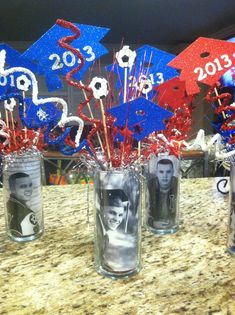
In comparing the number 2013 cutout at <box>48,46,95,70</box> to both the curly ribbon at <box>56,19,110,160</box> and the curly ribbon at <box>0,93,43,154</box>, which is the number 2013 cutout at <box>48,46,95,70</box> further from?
the curly ribbon at <box>0,93,43,154</box>

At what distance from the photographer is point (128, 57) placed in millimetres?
553

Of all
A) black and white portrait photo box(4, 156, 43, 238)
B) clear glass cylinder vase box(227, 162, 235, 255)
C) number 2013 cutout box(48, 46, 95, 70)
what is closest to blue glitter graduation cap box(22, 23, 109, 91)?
number 2013 cutout box(48, 46, 95, 70)

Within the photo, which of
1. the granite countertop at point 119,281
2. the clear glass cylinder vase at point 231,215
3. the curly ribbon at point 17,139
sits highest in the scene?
the curly ribbon at point 17,139

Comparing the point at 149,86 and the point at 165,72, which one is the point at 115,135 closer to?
the point at 149,86

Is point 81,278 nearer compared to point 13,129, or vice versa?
point 81,278

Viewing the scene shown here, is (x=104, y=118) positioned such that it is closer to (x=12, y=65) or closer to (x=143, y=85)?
(x=143, y=85)

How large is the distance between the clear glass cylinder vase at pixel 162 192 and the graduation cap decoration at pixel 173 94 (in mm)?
123

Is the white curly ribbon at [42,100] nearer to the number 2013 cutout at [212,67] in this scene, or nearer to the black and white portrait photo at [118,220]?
the black and white portrait photo at [118,220]

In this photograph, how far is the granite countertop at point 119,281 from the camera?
0.52 meters

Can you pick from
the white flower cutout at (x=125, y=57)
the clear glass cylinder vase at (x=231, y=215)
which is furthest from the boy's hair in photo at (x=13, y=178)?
the clear glass cylinder vase at (x=231, y=215)

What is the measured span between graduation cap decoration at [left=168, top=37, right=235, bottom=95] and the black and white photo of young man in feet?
1.31

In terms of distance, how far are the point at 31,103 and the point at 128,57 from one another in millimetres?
222

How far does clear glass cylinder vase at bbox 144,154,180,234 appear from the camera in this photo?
775 millimetres

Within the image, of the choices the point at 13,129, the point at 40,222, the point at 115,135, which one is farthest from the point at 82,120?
the point at 40,222
